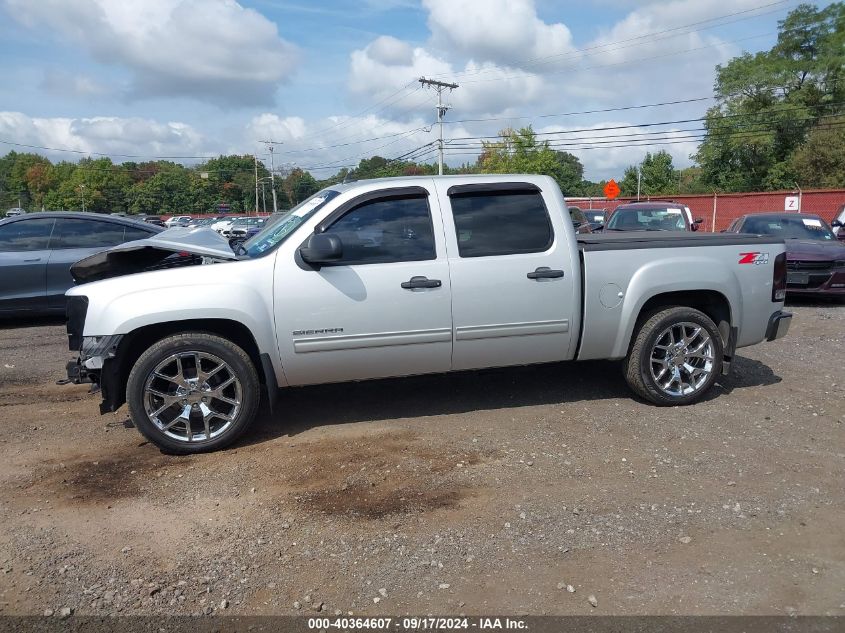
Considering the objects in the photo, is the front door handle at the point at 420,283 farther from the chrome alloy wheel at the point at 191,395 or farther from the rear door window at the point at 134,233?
the rear door window at the point at 134,233

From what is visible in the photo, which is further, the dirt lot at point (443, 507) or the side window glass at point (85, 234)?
the side window glass at point (85, 234)

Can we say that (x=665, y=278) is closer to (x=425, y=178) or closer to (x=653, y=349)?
(x=653, y=349)

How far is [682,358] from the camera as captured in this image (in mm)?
5520

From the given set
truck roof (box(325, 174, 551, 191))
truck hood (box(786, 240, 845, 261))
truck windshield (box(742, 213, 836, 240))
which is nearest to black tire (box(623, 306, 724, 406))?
truck roof (box(325, 174, 551, 191))

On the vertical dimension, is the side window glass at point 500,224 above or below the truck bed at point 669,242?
above

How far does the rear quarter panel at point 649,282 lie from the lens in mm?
5258

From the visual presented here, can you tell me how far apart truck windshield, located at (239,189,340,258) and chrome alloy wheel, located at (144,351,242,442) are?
863 millimetres

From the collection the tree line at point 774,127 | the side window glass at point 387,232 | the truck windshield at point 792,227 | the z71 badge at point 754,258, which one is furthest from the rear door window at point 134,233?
the tree line at point 774,127

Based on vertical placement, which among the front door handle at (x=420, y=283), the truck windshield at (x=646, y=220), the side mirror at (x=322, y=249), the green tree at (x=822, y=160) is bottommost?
the front door handle at (x=420, y=283)

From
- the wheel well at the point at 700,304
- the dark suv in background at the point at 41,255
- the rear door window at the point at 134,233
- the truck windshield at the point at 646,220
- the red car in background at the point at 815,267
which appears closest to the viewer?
the wheel well at the point at 700,304

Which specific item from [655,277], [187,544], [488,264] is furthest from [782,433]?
[187,544]

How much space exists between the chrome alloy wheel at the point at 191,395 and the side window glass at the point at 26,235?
5.60 metres

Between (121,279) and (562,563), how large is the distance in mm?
3343

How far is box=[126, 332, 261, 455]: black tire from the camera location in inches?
179
